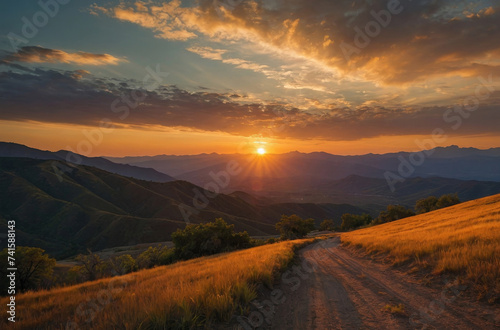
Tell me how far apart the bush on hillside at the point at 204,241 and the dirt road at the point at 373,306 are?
31495 mm

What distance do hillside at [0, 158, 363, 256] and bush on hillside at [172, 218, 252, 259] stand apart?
8137cm

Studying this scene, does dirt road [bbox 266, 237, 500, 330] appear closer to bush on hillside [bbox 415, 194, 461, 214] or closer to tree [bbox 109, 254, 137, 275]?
tree [bbox 109, 254, 137, 275]

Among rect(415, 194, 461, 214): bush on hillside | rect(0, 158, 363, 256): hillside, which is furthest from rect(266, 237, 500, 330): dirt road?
rect(0, 158, 363, 256): hillside

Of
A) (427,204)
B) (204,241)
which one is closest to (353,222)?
(427,204)

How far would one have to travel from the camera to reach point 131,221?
120625mm

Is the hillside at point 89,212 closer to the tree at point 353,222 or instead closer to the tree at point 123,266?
the tree at point 353,222

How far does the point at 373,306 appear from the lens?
Result: 7.04 meters

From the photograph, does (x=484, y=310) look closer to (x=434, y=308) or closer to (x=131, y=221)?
(x=434, y=308)

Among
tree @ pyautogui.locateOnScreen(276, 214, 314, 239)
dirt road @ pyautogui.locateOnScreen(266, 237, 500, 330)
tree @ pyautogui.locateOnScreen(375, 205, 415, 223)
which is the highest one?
dirt road @ pyautogui.locateOnScreen(266, 237, 500, 330)

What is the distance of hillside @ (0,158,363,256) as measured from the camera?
4444 inches

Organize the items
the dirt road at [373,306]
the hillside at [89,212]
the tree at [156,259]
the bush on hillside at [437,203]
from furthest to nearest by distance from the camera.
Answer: the hillside at [89,212], the bush on hillside at [437,203], the tree at [156,259], the dirt road at [373,306]

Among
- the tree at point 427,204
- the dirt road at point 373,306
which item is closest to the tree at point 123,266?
the dirt road at point 373,306

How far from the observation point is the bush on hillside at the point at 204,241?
38594 mm

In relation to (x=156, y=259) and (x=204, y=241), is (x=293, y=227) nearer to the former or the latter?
(x=204, y=241)
